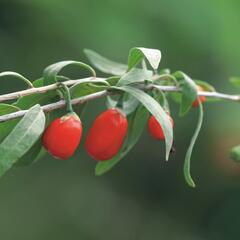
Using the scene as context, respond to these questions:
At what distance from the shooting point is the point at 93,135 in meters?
1.16

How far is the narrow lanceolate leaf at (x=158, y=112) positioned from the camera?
105 centimetres

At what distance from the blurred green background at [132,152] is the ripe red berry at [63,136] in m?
1.63

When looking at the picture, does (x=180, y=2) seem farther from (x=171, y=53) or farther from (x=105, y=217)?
(x=105, y=217)

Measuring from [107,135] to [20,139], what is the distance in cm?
23

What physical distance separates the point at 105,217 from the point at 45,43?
35.1 inches

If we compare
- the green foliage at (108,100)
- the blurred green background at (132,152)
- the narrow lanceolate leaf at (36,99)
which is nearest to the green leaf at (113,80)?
the green foliage at (108,100)

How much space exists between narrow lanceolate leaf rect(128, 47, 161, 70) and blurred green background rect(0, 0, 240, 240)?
1.57 metres

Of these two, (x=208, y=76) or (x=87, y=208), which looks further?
(x=87, y=208)

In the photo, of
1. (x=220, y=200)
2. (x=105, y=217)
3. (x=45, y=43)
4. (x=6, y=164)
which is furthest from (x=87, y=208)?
(x=6, y=164)

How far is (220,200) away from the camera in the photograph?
10.0 feet

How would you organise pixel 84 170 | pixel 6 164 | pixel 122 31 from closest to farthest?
pixel 6 164
pixel 122 31
pixel 84 170

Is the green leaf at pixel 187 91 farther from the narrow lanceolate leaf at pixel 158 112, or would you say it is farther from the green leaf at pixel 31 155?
the green leaf at pixel 31 155

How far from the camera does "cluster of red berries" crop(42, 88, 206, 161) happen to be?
42.8 inches

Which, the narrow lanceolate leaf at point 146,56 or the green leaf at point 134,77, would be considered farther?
the green leaf at point 134,77
